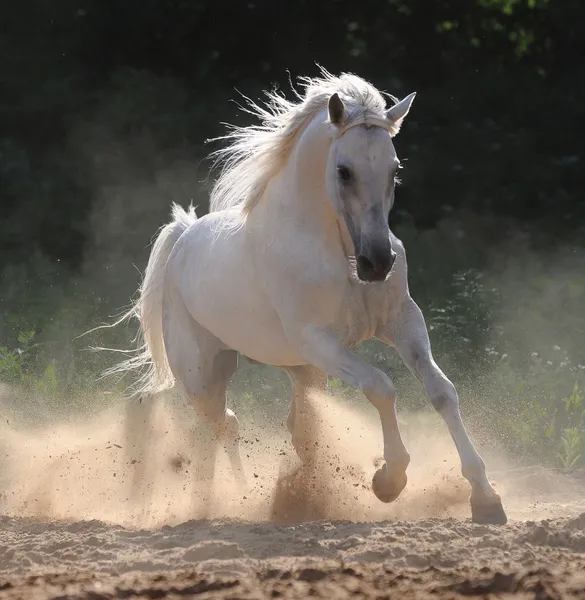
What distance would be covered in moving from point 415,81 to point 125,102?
310 centimetres

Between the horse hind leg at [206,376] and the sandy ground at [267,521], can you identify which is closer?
the sandy ground at [267,521]

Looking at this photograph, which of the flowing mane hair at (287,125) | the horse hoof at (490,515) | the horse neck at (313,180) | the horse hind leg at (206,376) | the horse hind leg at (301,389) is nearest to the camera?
the horse hoof at (490,515)

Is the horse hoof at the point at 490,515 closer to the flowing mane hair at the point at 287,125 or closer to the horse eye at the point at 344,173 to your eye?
the horse eye at the point at 344,173

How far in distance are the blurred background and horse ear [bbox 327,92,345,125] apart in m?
5.94

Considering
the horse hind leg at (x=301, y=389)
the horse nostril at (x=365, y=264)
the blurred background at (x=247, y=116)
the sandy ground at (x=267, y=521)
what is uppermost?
the blurred background at (x=247, y=116)

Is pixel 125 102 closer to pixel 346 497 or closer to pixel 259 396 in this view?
pixel 259 396

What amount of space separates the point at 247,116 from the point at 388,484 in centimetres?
822

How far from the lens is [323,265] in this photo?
5.70 meters

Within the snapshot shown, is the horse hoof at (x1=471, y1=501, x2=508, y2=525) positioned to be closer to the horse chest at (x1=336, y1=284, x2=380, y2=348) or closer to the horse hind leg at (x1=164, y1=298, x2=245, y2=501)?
the horse chest at (x1=336, y1=284, x2=380, y2=348)

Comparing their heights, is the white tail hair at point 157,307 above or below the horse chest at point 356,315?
above

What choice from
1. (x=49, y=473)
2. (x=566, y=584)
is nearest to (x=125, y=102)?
(x=49, y=473)

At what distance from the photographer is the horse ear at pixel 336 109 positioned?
17.6 ft

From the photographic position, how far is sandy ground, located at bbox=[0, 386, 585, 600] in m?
3.82

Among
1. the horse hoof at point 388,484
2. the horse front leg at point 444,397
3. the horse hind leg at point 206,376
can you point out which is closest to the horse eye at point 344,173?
the horse front leg at point 444,397
